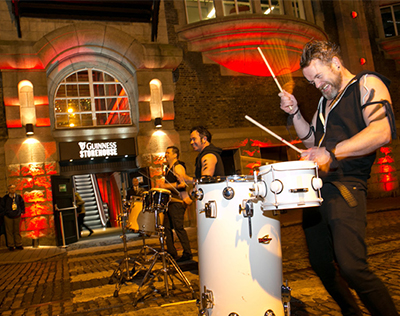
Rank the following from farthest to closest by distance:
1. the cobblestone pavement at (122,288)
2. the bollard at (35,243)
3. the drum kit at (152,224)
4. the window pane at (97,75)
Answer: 1. the window pane at (97,75)
2. the bollard at (35,243)
3. the drum kit at (152,224)
4. the cobblestone pavement at (122,288)

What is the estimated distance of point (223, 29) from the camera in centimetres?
1266

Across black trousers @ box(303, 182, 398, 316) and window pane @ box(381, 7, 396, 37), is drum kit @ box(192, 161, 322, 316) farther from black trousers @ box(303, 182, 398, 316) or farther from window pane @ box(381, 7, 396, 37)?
window pane @ box(381, 7, 396, 37)

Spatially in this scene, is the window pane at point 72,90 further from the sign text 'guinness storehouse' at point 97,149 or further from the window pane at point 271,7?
the window pane at point 271,7

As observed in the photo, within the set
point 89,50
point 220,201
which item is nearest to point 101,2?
point 89,50

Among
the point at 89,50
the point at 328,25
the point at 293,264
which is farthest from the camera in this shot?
the point at 328,25

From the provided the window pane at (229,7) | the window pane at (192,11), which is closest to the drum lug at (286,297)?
the window pane at (192,11)

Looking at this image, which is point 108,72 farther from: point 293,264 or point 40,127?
point 293,264

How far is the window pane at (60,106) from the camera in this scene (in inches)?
501

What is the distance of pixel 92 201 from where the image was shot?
18.9m

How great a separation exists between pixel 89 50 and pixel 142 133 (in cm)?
327

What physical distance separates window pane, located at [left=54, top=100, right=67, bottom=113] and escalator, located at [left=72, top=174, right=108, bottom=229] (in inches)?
220

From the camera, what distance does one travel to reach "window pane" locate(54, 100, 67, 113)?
12719 millimetres

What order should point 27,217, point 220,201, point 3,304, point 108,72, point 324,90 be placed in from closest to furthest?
1. point 324,90
2. point 220,201
3. point 3,304
4. point 27,217
5. point 108,72

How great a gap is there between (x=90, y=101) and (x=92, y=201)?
7.36 meters
